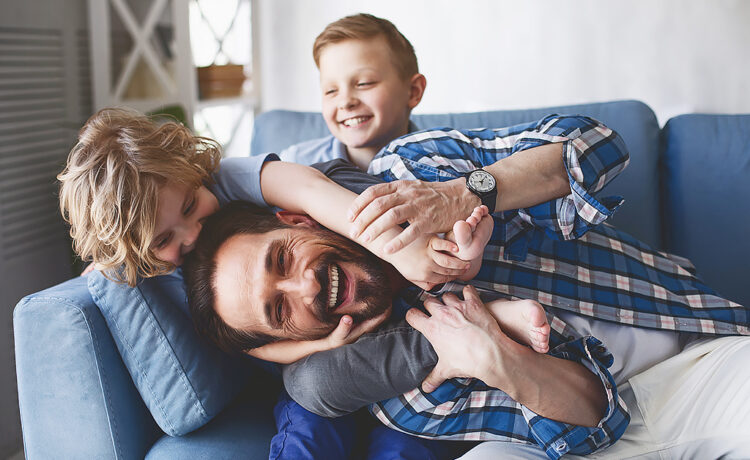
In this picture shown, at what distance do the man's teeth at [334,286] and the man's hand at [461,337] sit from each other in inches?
6.4

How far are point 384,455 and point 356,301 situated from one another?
34 centimetres

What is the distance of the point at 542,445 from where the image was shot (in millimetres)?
1218

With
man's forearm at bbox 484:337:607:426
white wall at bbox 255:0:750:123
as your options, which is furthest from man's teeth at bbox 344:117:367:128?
white wall at bbox 255:0:750:123

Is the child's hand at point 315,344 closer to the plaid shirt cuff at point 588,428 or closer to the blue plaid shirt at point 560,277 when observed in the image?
the blue plaid shirt at point 560,277

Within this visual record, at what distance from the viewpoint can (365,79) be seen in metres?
1.75

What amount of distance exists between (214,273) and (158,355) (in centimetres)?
23

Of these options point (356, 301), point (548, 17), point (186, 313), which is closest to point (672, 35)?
point (548, 17)

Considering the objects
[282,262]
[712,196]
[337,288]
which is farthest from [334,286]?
[712,196]

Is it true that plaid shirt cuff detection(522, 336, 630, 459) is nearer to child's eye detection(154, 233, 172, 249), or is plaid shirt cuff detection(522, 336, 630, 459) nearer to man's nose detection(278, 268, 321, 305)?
man's nose detection(278, 268, 321, 305)

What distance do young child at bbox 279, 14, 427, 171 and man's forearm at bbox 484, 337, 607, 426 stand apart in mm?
842

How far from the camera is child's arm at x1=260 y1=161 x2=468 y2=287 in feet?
3.85

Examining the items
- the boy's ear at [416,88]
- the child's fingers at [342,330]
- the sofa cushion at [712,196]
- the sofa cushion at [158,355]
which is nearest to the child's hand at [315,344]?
the child's fingers at [342,330]

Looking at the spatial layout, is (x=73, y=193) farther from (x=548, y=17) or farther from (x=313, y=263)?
(x=548, y=17)

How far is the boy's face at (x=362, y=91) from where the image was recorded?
68.8 inches
